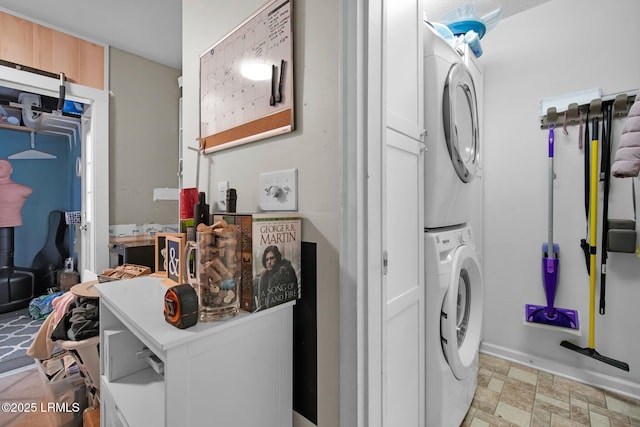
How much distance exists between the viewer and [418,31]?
1152 millimetres

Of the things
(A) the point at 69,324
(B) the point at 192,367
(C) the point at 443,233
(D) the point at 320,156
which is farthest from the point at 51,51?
(C) the point at 443,233

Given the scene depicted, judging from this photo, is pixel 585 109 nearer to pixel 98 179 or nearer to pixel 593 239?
pixel 593 239

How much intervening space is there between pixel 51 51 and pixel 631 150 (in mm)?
3612

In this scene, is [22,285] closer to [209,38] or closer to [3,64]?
[3,64]

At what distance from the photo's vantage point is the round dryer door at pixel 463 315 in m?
1.15

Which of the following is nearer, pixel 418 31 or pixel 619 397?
pixel 418 31

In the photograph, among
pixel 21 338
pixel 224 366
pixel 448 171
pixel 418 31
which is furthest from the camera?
pixel 21 338

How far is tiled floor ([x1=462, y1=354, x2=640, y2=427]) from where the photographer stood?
4.75 feet

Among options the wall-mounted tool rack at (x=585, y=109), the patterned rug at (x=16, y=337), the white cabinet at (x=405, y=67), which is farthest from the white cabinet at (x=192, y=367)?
the wall-mounted tool rack at (x=585, y=109)

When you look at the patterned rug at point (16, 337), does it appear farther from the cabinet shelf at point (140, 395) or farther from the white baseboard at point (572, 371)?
the white baseboard at point (572, 371)

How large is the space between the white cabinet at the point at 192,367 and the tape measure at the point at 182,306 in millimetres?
17

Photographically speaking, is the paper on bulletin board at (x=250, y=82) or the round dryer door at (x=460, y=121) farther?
the round dryer door at (x=460, y=121)

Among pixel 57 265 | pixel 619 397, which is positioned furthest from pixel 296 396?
pixel 57 265

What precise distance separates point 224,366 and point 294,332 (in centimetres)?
26
